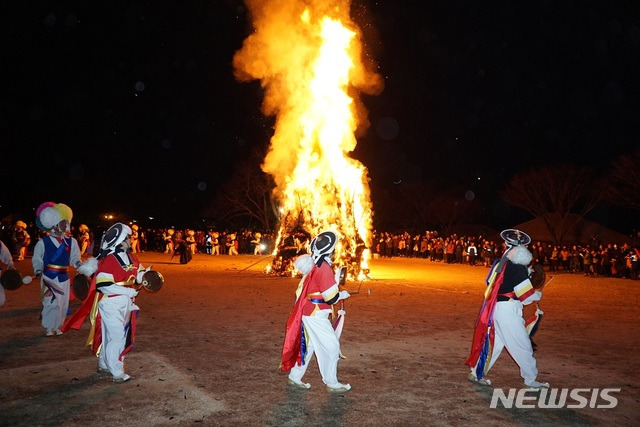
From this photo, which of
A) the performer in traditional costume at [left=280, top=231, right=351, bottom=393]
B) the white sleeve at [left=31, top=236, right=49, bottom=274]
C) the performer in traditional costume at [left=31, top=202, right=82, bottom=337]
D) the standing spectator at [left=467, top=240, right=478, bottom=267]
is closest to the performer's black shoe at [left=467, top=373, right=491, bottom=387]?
the performer in traditional costume at [left=280, top=231, right=351, bottom=393]

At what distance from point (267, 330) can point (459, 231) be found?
4921cm

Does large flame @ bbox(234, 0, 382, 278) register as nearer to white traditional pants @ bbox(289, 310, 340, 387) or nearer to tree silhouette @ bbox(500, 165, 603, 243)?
white traditional pants @ bbox(289, 310, 340, 387)

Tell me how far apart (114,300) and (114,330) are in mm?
375

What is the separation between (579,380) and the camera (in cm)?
633

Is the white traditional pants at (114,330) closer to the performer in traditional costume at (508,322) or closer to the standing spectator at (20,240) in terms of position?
the performer in traditional costume at (508,322)

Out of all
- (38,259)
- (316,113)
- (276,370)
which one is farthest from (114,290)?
(316,113)

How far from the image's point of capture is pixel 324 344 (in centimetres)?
572

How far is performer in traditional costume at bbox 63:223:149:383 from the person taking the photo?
5949 millimetres

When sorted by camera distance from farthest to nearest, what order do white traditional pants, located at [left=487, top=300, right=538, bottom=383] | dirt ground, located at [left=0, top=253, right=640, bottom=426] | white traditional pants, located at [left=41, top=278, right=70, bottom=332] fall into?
1. white traditional pants, located at [left=41, top=278, right=70, bottom=332]
2. white traditional pants, located at [left=487, top=300, right=538, bottom=383]
3. dirt ground, located at [left=0, top=253, right=640, bottom=426]

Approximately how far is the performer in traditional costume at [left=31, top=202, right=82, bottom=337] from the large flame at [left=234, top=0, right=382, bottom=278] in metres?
11.5

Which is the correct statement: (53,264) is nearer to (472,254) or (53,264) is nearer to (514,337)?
(514,337)

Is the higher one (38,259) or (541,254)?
(541,254)

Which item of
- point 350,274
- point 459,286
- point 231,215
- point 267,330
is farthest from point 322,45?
point 231,215

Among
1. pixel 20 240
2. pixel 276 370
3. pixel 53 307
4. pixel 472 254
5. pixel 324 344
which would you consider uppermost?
pixel 472 254
